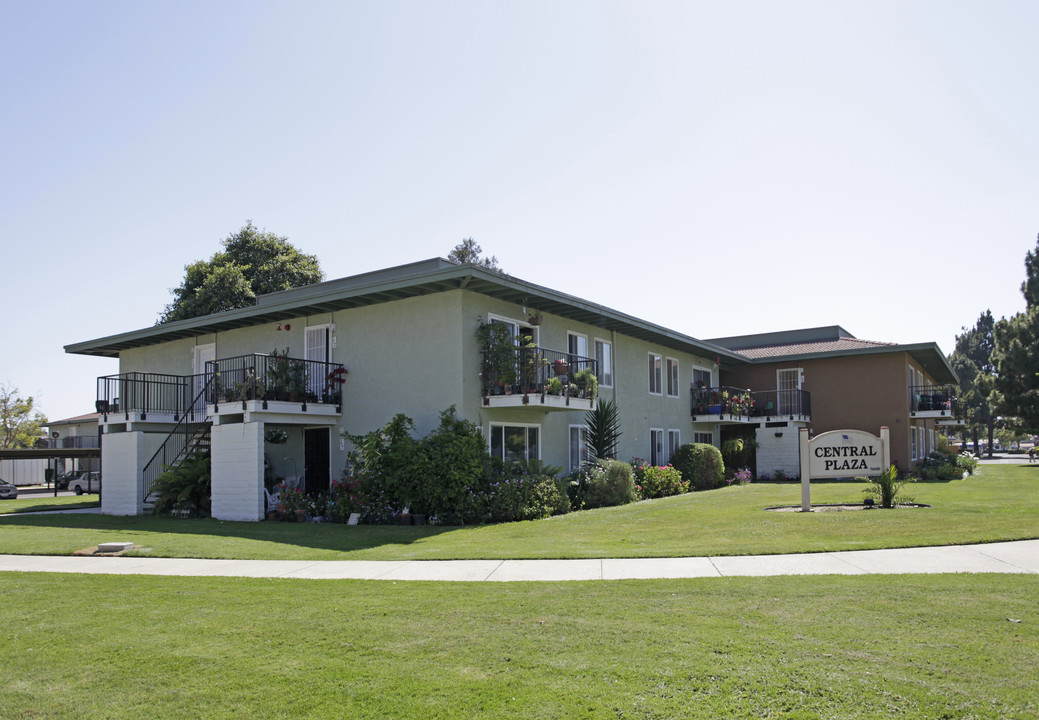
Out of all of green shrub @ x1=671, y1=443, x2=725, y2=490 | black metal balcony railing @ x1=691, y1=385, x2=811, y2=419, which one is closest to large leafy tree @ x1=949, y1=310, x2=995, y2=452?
black metal balcony railing @ x1=691, y1=385, x2=811, y2=419

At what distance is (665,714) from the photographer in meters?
4.59

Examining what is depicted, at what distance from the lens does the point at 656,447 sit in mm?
26484

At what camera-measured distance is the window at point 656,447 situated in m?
26.0

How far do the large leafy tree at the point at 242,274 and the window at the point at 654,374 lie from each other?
72.3 feet

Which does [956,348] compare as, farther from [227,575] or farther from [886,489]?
[227,575]

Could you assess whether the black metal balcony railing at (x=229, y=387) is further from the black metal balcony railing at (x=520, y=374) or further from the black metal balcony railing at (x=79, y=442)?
the black metal balcony railing at (x=79, y=442)

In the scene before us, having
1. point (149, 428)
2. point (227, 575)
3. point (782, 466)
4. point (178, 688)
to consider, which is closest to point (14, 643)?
point (178, 688)

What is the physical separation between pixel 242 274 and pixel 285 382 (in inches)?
985

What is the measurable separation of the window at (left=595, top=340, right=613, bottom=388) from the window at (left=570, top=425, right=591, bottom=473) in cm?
167

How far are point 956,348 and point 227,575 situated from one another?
97.3m

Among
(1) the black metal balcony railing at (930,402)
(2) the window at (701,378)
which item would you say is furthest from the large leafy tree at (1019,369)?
(2) the window at (701,378)

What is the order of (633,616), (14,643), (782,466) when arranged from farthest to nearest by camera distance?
(782,466)
(633,616)
(14,643)

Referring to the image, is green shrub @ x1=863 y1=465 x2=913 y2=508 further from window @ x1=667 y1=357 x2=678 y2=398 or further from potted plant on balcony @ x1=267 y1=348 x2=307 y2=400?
potted plant on balcony @ x1=267 y1=348 x2=307 y2=400

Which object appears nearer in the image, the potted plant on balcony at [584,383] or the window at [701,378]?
the potted plant on balcony at [584,383]
